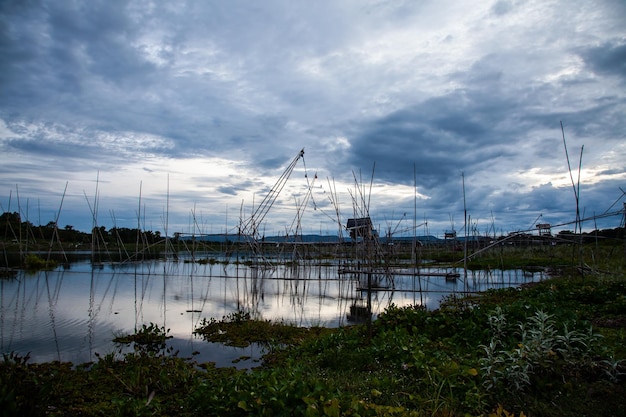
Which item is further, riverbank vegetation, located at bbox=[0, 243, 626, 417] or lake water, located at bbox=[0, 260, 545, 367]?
lake water, located at bbox=[0, 260, 545, 367]

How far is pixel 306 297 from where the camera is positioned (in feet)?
44.0

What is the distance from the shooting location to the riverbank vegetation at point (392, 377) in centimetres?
346

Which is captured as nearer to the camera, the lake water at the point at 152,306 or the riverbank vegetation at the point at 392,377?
the riverbank vegetation at the point at 392,377

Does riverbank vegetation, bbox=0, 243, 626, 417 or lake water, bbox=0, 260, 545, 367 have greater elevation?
riverbank vegetation, bbox=0, 243, 626, 417

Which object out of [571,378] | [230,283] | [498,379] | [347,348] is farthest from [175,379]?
[230,283]

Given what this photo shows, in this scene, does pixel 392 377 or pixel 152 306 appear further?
pixel 152 306

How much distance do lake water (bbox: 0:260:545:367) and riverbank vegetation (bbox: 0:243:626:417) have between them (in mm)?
1231

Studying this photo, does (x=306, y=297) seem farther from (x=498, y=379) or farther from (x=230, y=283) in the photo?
(x=498, y=379)

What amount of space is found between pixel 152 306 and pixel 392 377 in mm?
8757

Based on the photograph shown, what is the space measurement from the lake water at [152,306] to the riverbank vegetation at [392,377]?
1231 mm

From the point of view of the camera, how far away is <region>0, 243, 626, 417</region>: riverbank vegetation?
3455 millimetres

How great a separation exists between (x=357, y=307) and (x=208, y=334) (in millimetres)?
4943

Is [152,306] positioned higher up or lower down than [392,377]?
lower down

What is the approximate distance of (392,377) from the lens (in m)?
4.43
